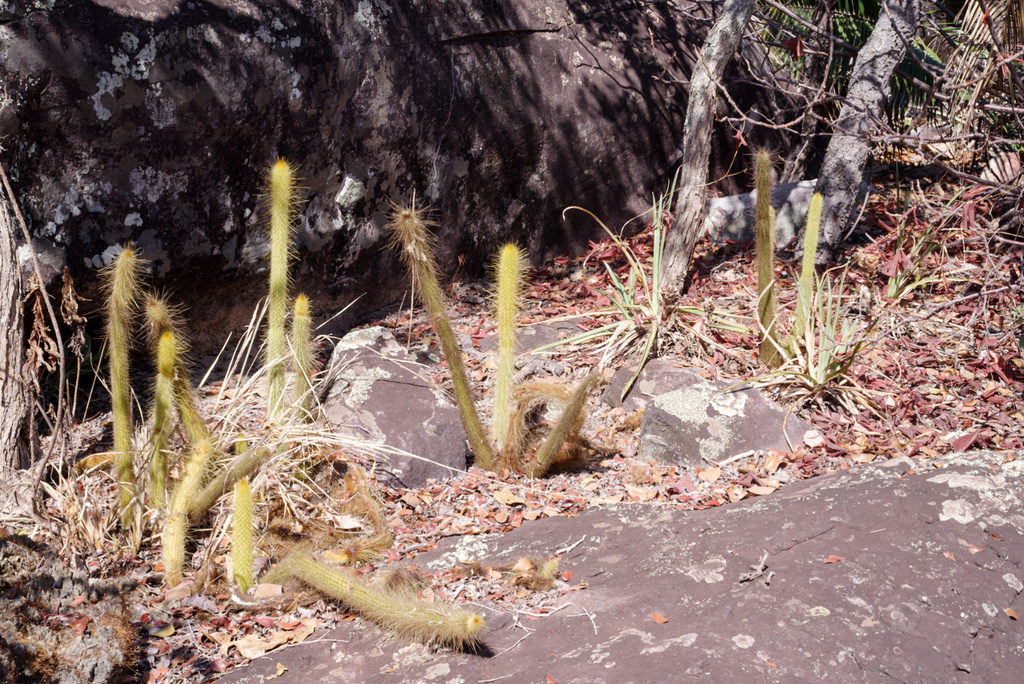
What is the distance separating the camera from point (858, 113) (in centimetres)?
484

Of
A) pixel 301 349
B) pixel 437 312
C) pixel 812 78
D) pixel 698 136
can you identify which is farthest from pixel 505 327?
pixel 812 78

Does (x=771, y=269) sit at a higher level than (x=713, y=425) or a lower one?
higher

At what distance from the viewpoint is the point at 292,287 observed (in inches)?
172

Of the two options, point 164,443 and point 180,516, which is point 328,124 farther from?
point 180,516

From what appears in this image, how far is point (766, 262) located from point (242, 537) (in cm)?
269

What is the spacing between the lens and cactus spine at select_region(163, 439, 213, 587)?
2.68 meters

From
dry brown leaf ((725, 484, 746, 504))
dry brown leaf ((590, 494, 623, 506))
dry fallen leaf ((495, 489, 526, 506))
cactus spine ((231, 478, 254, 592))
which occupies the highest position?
cactus spine ((231, 478, 254, 592))

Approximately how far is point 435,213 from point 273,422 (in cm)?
210

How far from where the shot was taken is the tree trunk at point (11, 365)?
2816 mm

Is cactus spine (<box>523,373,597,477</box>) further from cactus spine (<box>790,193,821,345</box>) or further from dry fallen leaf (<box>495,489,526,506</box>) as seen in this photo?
cactus spine (<box>790,193,821,345</box>)

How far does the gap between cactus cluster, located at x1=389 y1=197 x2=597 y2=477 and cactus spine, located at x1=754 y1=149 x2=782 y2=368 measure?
1139 millimetres

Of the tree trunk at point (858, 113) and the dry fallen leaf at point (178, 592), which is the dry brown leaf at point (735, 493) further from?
the tree trunk at point (858, 113)

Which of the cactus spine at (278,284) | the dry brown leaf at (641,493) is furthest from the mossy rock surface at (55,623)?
the dry brown leaf at (641,493)

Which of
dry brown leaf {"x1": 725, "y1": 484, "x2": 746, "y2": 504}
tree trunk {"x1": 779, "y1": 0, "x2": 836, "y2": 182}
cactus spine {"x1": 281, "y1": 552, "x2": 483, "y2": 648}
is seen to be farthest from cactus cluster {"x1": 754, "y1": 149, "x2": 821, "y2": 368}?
cactus spine {"x1": 281, "y1": 552, "x2": 483, "y2": 648}
